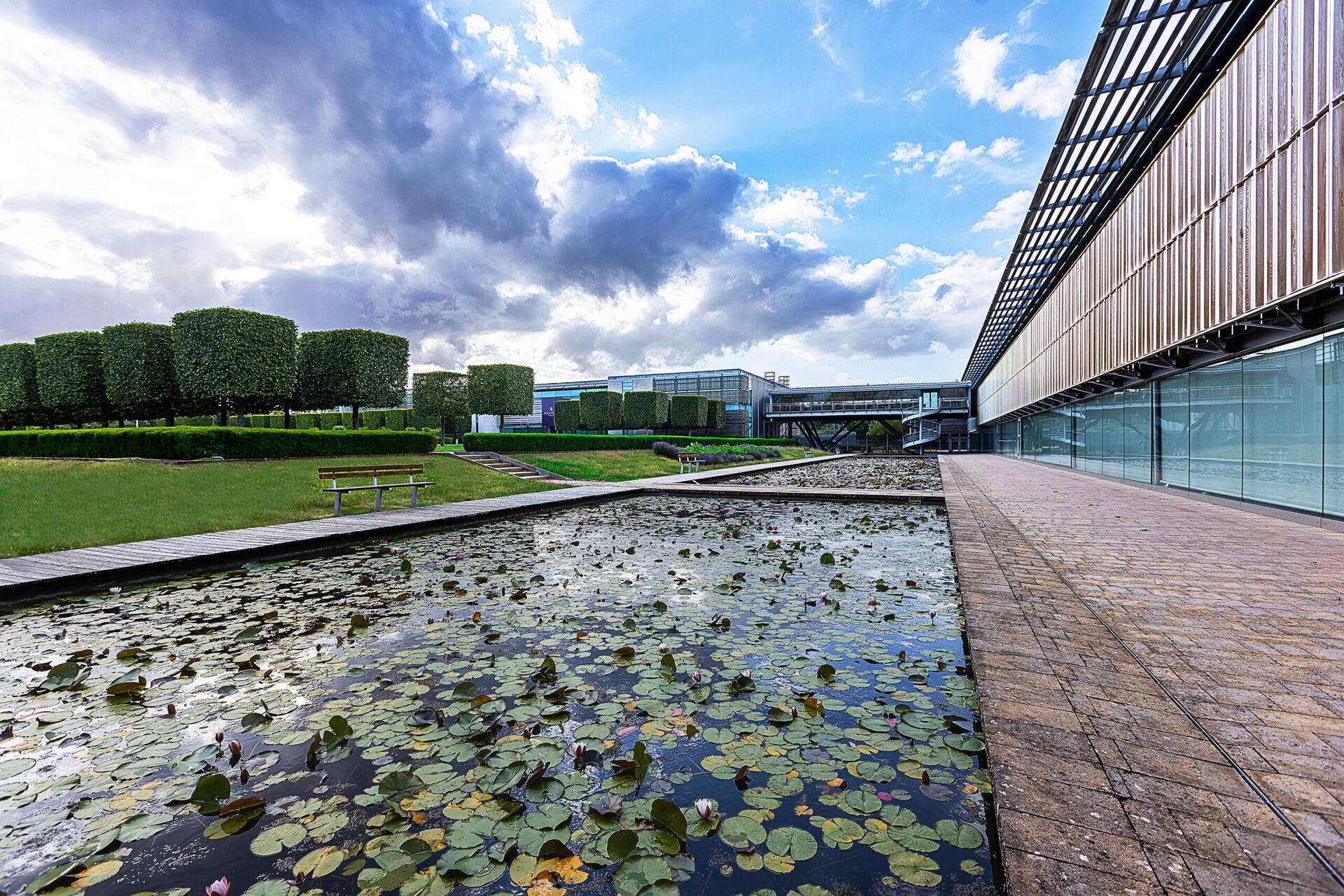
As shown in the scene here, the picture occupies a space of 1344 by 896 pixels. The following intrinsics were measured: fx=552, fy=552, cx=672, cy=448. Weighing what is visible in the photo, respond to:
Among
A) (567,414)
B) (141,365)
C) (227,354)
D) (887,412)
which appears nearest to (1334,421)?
(227,354)

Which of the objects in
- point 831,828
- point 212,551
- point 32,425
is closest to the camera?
point 831,828

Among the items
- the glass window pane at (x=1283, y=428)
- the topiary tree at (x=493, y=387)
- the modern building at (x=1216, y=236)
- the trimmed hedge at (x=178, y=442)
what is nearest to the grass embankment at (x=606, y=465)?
the trimmed hedge at (x=178, y=442)

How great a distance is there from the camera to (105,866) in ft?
5.92

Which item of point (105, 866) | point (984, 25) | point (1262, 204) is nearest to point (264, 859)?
point (105, 866)

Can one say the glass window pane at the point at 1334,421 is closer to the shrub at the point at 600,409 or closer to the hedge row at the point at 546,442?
the hedge row at the point at 546,442

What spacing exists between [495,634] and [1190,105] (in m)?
15.4

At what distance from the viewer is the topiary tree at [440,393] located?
34.3 metres

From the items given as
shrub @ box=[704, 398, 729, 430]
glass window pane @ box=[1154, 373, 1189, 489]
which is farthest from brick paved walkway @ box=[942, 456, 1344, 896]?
shrub @ box=[704, 398, 729, 430]

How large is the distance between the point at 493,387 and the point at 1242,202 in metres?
34.3

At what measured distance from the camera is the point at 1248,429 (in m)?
9.57

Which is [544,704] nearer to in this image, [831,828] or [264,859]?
[264,859]

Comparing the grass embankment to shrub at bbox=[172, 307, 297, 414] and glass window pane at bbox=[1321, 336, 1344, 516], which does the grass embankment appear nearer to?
shrub at bbox=[172, 307, 297, 414]

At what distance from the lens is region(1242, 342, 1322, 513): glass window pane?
802 centimetres

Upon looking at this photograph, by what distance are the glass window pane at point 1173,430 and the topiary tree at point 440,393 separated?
33.6 metres
